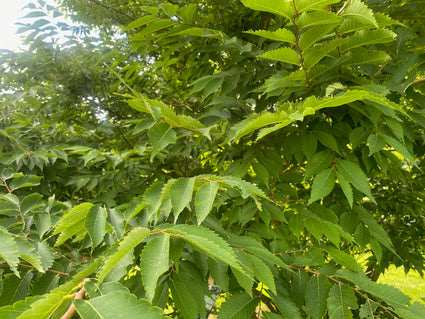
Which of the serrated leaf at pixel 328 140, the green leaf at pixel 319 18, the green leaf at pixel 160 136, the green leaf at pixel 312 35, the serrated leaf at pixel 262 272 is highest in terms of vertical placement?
the green leaf at pixel 319 18

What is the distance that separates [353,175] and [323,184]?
10 cm

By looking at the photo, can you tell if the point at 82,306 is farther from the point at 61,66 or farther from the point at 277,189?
the point at 61,66

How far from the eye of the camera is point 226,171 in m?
1.42

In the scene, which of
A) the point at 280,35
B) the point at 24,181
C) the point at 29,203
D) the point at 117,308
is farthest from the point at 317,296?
the point at 24,181

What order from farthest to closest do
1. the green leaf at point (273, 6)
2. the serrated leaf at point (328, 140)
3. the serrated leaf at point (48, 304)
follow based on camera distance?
the serrated leaf at point (328, 140) < the green leaf at point (273, 6) < the serrated leaf at point (48, 304)

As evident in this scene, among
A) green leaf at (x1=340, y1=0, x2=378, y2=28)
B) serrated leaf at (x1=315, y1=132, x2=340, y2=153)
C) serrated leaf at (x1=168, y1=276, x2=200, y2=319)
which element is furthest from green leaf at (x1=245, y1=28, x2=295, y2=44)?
serrated leaf at (x1=168, y1=276, x2=200, y2=319)

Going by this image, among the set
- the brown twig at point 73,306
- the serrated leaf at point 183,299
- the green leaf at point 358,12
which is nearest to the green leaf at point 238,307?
the serrated leaf at point 183,299

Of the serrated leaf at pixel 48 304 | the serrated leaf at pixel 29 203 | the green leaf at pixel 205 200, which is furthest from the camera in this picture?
the serrated leaf at pixel 29 203

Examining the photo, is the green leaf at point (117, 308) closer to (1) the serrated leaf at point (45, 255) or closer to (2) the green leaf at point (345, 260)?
(1) the serrated leaf at point (45, 255)

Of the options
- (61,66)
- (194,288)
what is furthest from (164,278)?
(61,66)

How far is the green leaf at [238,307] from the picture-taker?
0.81 meters

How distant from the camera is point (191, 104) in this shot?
90.3 inches

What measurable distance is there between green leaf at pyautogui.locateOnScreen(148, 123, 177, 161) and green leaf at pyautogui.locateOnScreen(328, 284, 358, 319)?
2.16ft

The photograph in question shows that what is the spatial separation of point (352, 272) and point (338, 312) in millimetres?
158
